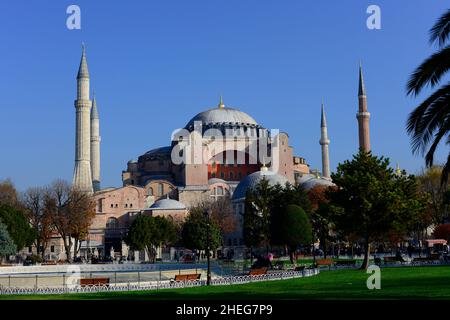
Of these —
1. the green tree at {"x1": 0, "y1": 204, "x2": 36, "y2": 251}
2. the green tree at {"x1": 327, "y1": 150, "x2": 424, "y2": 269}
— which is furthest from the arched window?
the green tree at {"x1": 327, "y1": 150, "x2": 424, "y2": 269}

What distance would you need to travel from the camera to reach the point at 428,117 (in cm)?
1074

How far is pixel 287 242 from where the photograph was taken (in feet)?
99.9

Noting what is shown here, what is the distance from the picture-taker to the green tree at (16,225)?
3812 centimetres

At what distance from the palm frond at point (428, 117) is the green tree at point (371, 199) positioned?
1239 cm

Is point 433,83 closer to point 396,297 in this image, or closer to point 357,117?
point 396,297

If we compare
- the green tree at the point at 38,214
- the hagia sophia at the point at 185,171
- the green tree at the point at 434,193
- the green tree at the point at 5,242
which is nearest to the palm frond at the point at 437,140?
the green tree at the point at 5,242

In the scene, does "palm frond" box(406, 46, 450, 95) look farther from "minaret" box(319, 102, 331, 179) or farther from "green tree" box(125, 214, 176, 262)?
"minaret" box(319, 102, 331, 179)

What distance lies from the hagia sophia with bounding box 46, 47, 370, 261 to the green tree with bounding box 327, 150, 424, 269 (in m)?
A: 27.7

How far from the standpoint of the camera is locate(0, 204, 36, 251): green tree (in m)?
38.1

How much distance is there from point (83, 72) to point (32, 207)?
57.7 ft

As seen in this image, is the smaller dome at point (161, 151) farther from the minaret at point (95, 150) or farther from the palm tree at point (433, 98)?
the palm tree at point (433, 98)

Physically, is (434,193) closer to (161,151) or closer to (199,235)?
(199,235)
